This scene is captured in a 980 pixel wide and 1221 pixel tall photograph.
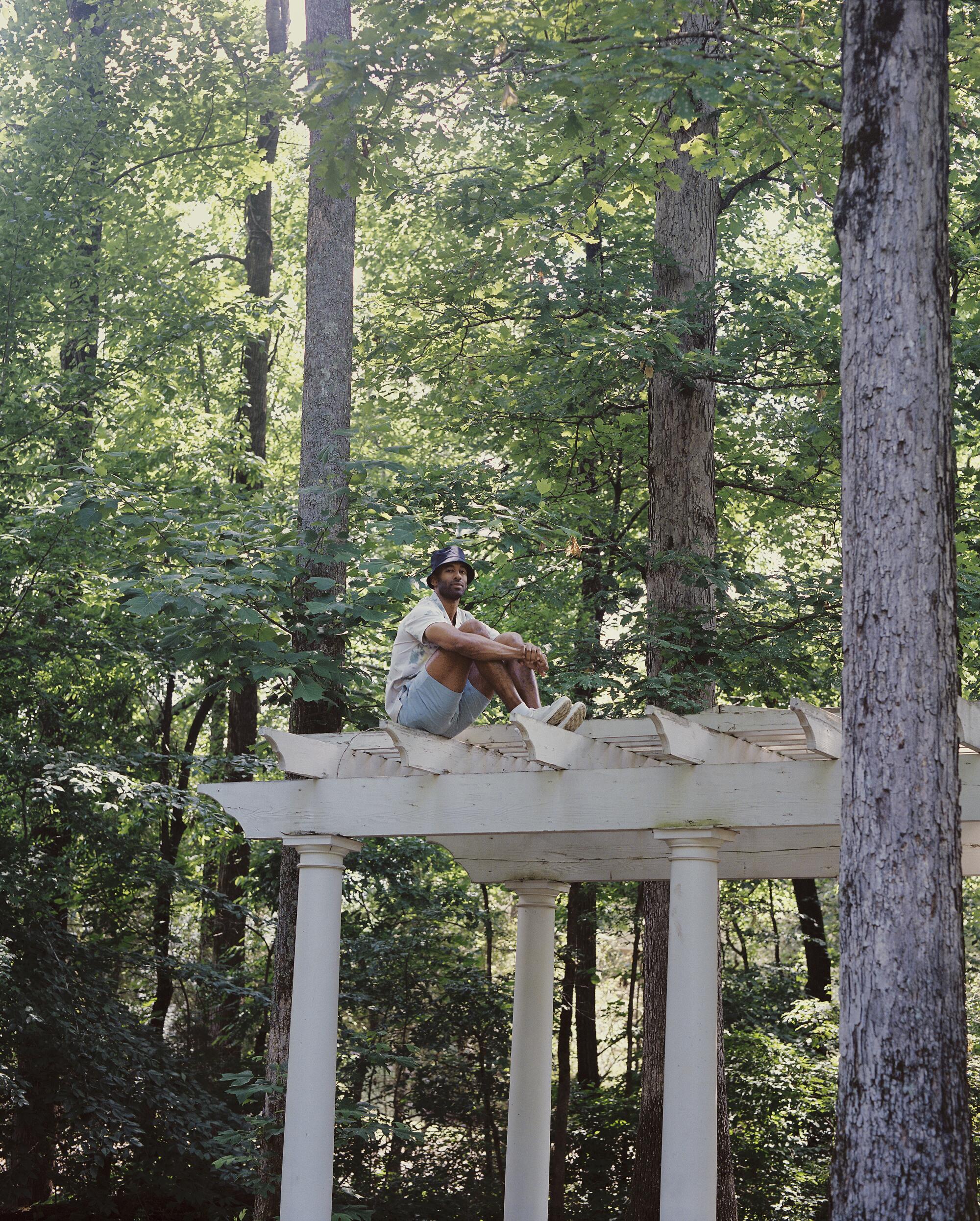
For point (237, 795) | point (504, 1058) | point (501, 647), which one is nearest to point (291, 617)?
point (237, 795)

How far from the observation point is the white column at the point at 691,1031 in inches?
215

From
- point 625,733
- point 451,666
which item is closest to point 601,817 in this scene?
point 625,733

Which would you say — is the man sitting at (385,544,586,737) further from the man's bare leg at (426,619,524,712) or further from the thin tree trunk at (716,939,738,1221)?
the thin tree trunk at (716,939,738,1221)

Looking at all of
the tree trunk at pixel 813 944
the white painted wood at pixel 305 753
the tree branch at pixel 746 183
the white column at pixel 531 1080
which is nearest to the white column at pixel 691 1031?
the white painted wood at pixel 305 753

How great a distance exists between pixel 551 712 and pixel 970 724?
182 cm

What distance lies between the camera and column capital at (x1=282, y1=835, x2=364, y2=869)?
6.50 metres

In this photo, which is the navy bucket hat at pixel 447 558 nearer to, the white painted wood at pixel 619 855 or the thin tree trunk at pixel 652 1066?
the white painted wood at pixel 619 855

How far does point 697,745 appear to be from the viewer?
18.6ft

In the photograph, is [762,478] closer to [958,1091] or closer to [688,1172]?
[688,1172]

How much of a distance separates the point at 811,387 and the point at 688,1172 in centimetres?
738

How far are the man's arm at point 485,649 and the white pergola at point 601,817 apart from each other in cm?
37

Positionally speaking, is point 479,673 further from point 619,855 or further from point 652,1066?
point 652,1066

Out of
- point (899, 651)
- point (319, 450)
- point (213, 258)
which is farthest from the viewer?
point (213, 258)

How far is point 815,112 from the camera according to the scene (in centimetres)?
819
